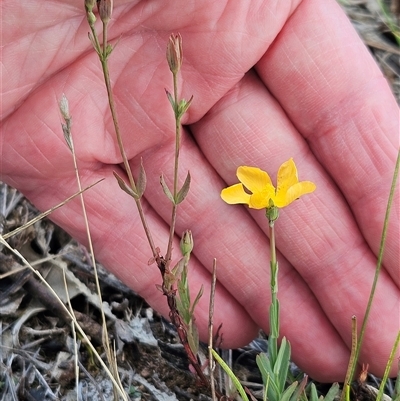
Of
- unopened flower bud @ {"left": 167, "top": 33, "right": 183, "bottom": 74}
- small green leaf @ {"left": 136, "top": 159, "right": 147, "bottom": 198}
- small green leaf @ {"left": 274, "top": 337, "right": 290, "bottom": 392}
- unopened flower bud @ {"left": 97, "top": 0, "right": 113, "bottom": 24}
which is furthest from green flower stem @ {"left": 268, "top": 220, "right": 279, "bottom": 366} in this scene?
unopened flower bud @ {"left": 97, "top": 0, "right": 113, "bottom": 24}

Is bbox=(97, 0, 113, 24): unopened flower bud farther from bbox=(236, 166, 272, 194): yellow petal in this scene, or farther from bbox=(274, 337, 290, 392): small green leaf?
bbox=(274, 337, 290, 392): small green leaf

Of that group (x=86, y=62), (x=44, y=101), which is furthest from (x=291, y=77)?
(x=44, y=101)

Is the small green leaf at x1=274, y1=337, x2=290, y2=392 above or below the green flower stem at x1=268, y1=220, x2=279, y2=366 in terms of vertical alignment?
below

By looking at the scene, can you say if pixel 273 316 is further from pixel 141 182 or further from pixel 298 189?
pixel 141 182

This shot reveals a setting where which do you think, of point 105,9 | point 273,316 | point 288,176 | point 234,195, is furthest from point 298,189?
point 105,9

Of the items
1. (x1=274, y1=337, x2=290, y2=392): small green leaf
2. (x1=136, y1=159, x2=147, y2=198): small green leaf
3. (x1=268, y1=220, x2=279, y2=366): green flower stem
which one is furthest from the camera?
(x1=274, y1=337, x2=290, y2=392): small green leaf

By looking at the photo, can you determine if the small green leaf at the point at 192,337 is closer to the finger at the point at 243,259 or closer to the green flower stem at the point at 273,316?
the green flower stem at the point at 273,316

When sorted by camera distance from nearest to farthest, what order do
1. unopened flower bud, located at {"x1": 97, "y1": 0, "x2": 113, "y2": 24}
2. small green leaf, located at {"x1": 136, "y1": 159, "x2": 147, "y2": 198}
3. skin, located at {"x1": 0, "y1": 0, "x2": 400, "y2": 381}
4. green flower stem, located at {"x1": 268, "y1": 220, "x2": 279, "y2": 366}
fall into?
1. unopened flower bud, located at {"x1": 97, "y1": 0, "x2": 113, "y2": 24}
2. small green leaf, located at {"x1": 136, "y1": 159, "x2": 147, "y2": 198}
3. green flower stem, located at {"x1": 268, "y1": 220, "x2": 279, "y2": 366}
4. skin, located at {"x1": 0, "y1": 0, "x2": 400, "y2": 381}

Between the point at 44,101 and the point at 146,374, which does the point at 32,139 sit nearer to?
the point at 44,101

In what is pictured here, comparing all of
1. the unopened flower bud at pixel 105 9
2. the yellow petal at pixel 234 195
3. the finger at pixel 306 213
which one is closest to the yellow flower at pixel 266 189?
the yellow petal at pixel 234 195
